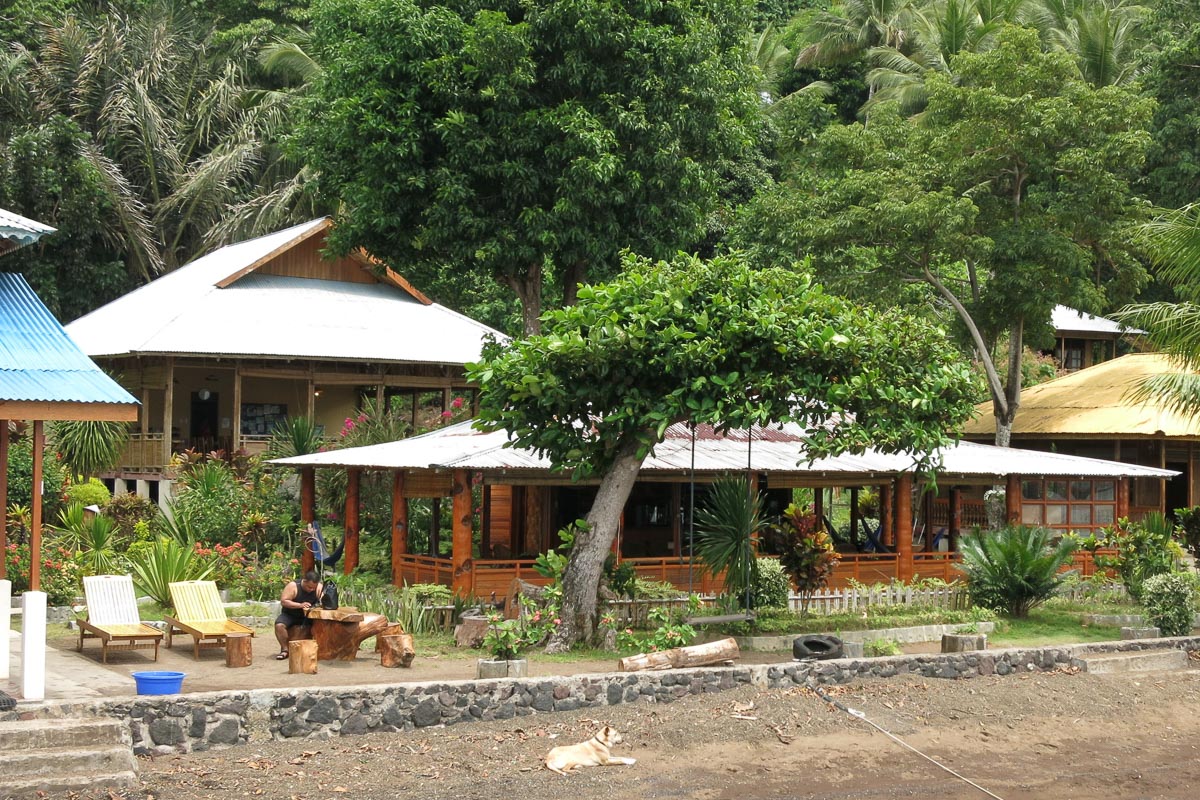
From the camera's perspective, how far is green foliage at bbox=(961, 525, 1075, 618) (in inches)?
758

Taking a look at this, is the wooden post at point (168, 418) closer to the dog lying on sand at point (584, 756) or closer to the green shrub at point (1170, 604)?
the dog lying on sand at point (584, 756)

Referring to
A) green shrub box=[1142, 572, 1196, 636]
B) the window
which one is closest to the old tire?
green shrub box=[1142, 572, 1196, 636]

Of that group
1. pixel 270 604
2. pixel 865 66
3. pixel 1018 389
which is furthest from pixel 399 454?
pixel 865 66

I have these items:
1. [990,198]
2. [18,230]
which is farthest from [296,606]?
[990,198]

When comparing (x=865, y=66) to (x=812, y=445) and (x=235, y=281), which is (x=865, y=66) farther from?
(x=812, y=445)

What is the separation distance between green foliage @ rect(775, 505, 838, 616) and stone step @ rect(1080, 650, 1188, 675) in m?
3.58

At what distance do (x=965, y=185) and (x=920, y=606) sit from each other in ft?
37.9

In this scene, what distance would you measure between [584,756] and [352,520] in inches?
370

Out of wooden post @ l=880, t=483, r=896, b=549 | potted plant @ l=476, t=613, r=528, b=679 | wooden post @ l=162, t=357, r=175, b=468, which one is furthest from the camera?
wooden post @ l=162, t=357, r=175, b=468

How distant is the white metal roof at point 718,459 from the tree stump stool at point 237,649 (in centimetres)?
422

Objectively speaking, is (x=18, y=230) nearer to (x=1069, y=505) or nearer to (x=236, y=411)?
(x=236, y=411)

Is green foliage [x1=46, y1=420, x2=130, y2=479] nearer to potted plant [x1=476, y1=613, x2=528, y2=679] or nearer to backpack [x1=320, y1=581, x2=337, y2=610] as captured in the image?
backpack [x1=320, y1=581, x2=337, y2=610]

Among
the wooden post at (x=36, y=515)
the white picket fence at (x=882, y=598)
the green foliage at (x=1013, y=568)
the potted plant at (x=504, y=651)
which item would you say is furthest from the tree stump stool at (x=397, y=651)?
the green foliage at (x=1013, y=568)

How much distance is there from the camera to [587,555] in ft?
51.4
